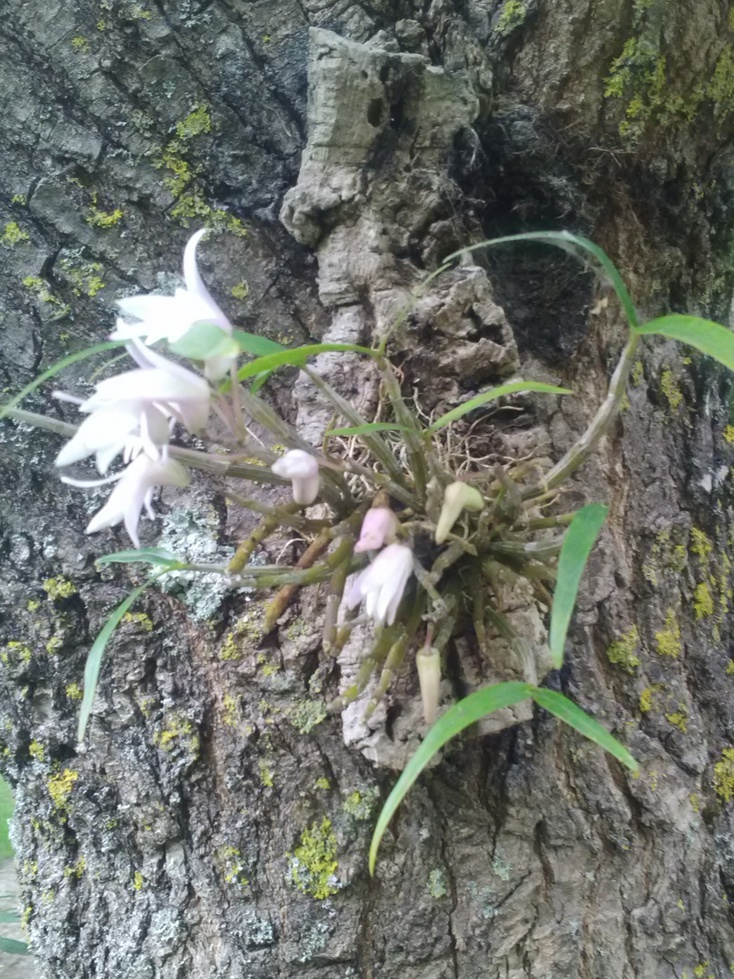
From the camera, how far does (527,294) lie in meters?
0.86

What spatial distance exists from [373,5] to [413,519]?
601 millimetres

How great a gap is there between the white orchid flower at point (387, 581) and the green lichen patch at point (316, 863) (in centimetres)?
30

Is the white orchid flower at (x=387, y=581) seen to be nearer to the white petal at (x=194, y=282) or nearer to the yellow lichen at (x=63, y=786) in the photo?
the white petal at (x=194, y=282)

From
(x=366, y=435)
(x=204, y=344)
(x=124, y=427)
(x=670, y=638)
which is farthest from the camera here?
(x=670, y=638)

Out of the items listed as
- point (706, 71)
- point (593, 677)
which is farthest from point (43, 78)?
point (593, 677)

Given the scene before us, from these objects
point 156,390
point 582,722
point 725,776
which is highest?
point 156,390

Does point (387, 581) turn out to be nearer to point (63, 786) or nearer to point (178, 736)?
point (178, 736)

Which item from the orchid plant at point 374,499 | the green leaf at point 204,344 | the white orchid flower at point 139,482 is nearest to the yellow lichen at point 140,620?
the orchid plant at point 374,499

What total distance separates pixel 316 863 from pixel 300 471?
0.44 metres

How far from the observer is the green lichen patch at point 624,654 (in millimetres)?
803

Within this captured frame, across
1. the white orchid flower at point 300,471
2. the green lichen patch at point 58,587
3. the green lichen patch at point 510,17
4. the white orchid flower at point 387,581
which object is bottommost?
the green lichen patch at point 58,587

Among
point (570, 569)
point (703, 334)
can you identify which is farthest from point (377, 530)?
point (703, 334)

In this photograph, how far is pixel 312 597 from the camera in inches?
29.7

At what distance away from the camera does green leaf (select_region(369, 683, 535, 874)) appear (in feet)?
1.46
